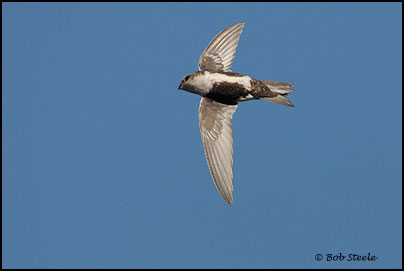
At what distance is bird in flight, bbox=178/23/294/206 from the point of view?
7012 mm

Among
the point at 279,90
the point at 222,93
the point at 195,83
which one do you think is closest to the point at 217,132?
the point at 222,93

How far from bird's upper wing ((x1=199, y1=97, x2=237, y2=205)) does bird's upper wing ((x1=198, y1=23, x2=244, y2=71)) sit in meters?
0.52

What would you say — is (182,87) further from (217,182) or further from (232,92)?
(217,182)

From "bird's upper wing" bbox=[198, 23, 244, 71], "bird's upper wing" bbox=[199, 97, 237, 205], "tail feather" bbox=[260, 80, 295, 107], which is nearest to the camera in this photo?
"tail feather" bbox=[260, 80, 295, 107]

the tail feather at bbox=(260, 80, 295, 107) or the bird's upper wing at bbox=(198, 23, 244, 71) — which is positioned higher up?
the bird's upper wing at bbox=(198, 23, 244, 71)

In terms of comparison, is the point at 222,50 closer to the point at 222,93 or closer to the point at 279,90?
the point at 222,93

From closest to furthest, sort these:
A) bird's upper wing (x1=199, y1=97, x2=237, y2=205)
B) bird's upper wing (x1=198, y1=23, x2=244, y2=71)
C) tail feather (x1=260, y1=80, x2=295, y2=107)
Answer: tail feather (x1=260, y1=80, x2=295, y2=107)
bird's upper wing (x1=199, y1=97, x2=237, y2=205)
bird's upper wing (x1=198, y1=23, x2=244, y2=71)

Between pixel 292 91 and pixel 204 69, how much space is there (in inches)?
50.8

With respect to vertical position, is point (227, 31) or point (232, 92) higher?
point (227, 31)

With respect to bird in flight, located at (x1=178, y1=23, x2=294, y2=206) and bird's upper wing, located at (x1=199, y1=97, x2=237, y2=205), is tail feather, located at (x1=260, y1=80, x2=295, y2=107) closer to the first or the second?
bird in flight, located at (x1=178, y1=23, x2=294, y2=206)

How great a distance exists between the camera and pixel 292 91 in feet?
22.9

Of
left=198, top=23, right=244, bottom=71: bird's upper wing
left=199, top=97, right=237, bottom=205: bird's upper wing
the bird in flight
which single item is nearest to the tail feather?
the bird in flight

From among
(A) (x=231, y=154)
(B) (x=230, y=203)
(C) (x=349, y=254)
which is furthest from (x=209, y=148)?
(C) (x=349, y=254)

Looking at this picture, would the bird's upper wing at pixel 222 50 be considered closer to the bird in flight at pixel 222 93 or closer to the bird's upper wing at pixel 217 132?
the bird in flight at pixel 222 93
